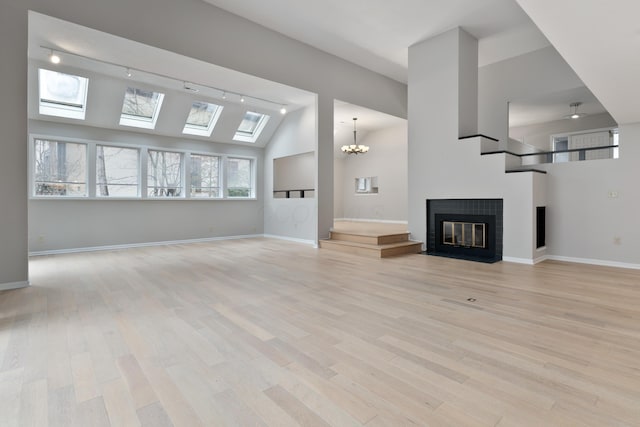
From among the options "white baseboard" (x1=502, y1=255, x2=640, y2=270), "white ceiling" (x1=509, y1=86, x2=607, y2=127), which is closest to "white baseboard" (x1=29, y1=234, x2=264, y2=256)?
"white baseboard" (x1=502, y1=255, x2=640, y2=270)

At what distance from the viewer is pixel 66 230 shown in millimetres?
6332

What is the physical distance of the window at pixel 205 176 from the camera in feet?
26.8

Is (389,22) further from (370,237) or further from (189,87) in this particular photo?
(189,87)

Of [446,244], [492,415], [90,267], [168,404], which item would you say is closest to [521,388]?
[492,415]

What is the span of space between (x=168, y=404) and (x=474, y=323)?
87.2 inches

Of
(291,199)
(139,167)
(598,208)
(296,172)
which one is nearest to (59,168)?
(139,167)

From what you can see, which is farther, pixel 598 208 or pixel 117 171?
pixel 117 171

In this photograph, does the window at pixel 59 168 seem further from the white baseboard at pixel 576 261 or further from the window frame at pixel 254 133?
the white baseboard at pixel 576 261

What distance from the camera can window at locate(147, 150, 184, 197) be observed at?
7.52m

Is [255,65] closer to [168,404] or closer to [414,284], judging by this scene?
[414,284]

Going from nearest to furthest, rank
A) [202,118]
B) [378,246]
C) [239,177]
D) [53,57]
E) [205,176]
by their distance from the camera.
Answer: [53,57], [378,246], [202,118], [205,176], [239,177]

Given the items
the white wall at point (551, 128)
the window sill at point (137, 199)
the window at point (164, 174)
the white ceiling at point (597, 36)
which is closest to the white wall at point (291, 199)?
the window sill at point (137, 199)

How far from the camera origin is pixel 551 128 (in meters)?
9.13

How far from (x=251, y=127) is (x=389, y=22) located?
179 inches
